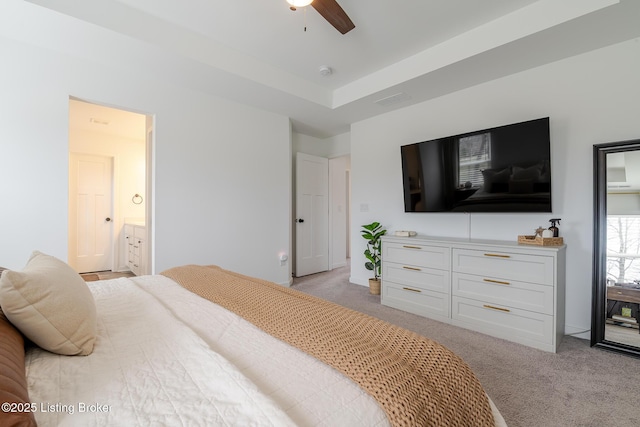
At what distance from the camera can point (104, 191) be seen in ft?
15.5

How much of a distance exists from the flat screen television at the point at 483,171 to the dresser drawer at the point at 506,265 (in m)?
0.49

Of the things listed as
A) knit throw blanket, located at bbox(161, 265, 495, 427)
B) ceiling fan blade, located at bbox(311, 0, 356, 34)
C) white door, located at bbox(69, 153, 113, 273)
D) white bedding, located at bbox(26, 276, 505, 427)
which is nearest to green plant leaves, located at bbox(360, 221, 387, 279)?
ceiling fan blade, located at bbox(311, 0, 356, 34)

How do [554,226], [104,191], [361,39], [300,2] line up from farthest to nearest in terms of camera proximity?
[104,191], [361,39], [554,226], [300,2]

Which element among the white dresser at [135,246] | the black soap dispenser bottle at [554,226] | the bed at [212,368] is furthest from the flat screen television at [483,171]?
the white dresser at [135,246]

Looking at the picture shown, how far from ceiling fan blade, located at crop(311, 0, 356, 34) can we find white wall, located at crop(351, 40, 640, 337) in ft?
6.00

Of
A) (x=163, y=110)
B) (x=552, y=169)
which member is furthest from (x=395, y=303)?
(x=163, y=110)

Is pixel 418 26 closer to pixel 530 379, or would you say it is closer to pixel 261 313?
pixel 261 313

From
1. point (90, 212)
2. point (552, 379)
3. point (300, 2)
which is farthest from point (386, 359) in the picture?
point (90, 212)

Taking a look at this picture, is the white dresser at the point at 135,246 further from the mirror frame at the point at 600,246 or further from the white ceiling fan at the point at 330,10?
the mirror frame at the point at 600,246

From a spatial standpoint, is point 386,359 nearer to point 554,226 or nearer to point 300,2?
point 300,2

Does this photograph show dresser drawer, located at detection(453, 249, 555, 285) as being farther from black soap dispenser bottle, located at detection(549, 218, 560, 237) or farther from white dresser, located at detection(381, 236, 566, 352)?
black soap dispenser bottle, located at detection(549, 218, 560, 237)

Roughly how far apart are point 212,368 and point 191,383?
0.06 meters

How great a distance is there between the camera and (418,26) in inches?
93.1

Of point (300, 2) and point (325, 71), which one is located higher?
point (325, 71)
